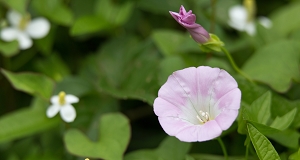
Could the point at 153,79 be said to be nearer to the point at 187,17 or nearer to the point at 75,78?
the point at 75,78

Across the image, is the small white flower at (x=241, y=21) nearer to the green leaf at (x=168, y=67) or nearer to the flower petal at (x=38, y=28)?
the green leaf at (x=168, y=67)

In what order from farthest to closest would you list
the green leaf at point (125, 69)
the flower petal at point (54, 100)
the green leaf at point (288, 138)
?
1. the green leaf at point (125, 69)
2. the flower petal at point (54, 100)
3. the green leaf at point (288, 138)

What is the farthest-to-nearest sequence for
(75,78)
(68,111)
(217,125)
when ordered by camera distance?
(75,78)
(68,111)
(217,125)

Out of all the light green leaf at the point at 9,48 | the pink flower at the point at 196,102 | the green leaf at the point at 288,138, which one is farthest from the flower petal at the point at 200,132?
the light green leaf at the point at 9,48

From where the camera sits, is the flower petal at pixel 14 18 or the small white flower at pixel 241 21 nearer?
the flower petal at pixel 14 18

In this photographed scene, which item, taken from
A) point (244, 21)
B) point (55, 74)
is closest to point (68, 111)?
point (55, 74)

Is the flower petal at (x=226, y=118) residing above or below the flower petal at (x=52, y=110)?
above

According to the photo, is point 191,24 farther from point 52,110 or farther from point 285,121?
point 52,110
